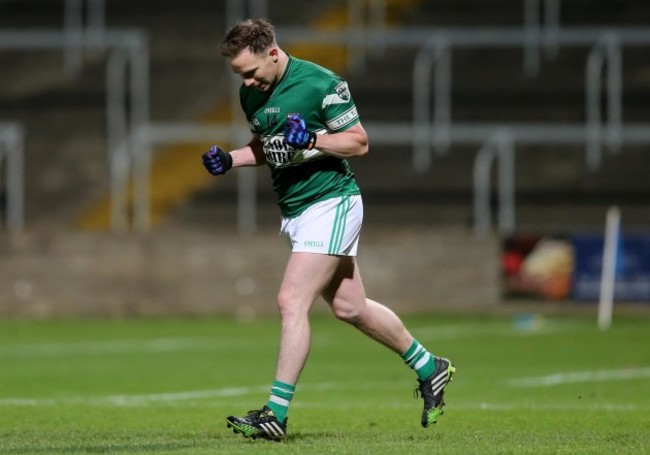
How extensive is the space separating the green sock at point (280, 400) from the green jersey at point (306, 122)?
98 cm

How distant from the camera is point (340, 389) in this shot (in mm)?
12328

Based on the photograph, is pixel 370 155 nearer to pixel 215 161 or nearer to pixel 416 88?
pixel 416 88

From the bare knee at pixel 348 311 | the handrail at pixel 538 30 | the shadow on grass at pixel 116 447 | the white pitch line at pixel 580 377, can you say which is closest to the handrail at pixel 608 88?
the handrail at pixel 538 30

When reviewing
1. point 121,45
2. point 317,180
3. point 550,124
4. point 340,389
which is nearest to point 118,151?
point 121,45

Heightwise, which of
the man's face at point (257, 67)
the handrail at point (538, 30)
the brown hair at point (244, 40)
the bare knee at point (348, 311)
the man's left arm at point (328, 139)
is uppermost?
the handrail at point (538, 30)

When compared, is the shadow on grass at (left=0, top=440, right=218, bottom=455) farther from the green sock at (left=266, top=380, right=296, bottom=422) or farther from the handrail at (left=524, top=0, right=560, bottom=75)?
the handrail at (left=524, top=0, right=560, bottom=75)

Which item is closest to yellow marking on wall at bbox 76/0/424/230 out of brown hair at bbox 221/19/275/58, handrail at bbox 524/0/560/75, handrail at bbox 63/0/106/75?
handrail at bbox 63/0/106/75

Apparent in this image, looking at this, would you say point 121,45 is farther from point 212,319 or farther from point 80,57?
point 212,319

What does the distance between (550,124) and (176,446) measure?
17795 millimetres

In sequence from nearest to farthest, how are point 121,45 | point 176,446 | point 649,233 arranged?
point 176,446
point 649,233
point 121,45

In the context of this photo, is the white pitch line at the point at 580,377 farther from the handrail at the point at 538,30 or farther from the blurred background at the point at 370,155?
the handrail at the point at 538,30

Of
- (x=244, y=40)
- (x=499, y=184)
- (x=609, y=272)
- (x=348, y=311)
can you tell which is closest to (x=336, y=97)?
(x=244, y=40)

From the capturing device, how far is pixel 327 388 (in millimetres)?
12430

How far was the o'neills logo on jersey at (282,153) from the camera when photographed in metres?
8.42
